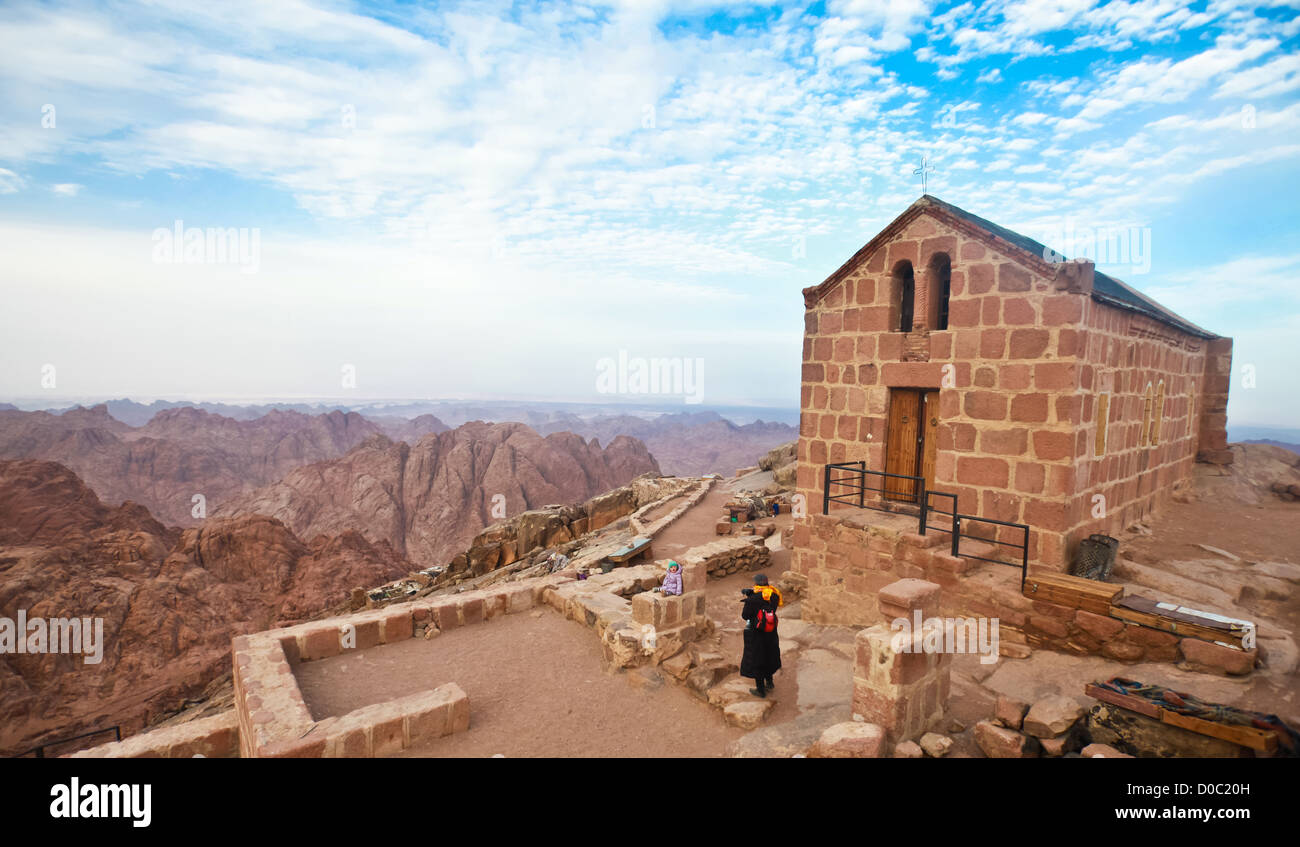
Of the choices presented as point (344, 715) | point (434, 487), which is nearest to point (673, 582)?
point (344, 715)

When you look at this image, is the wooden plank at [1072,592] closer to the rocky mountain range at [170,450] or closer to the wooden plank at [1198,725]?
the wooden plank at [1198,725]

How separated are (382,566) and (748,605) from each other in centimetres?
3063

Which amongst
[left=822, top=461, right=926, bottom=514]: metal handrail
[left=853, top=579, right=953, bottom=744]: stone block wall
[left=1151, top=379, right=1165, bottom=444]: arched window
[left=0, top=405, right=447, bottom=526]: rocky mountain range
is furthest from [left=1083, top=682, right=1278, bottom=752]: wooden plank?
[left=0, top=405, right=447, bottom=526]: rocky mountain range

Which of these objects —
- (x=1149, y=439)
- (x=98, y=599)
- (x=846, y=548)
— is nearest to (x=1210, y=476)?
(x=1149, y=439)

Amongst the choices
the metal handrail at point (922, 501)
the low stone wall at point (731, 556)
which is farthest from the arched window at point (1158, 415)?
the low stone wall at point (731, 556)

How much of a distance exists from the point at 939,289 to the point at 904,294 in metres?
0.70

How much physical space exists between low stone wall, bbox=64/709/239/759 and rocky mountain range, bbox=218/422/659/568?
150ft

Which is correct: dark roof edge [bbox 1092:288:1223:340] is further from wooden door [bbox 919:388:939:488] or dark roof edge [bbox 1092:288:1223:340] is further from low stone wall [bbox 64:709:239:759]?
low stone wall [bbox 64:709:239:759]

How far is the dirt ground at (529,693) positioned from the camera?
6.98 meters

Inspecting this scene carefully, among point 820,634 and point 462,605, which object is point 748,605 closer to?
point 820,634

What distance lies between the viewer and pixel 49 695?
73.2 ft

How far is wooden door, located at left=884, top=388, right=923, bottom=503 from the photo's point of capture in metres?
11.3

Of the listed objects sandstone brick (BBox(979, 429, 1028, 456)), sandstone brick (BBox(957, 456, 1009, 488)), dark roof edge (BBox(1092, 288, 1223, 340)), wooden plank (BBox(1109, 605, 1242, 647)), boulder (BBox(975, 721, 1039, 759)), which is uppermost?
dark roof edge (BBox(1092, 288, 1223, 340))

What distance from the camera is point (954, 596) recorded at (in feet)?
29.6
